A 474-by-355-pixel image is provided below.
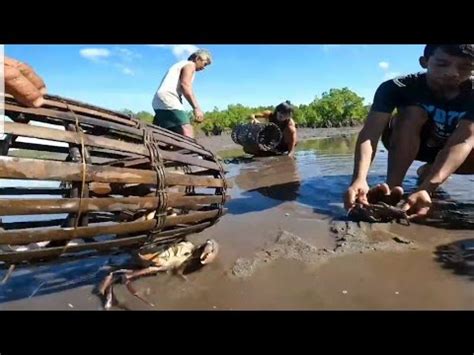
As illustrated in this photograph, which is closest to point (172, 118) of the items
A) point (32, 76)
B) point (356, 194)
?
point (356, 194)

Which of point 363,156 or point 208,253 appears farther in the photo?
point 363,156

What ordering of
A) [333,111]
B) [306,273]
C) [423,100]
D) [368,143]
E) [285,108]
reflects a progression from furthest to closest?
[333,111] < [285,108] < [423,100] < [368,143] < [306,273]

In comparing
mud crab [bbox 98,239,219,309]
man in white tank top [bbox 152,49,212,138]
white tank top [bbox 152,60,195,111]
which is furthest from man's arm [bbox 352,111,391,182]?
white tank top [bbox 152,60,195,111]

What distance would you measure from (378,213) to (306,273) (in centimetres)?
92

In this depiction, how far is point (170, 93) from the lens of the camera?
16.8 feet

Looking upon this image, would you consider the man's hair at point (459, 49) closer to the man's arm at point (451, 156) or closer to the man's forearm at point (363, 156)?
the man's arm at point (451, 156)

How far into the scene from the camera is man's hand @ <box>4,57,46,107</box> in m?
1.38

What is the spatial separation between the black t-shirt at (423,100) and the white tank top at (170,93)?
2.56m

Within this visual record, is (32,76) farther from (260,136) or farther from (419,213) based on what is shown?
(260,136)

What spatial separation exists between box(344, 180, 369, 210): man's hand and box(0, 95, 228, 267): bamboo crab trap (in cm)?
80

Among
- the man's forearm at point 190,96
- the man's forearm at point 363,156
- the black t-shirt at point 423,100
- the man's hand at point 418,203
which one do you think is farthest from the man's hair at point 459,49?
the man's forearm at point 190,96
